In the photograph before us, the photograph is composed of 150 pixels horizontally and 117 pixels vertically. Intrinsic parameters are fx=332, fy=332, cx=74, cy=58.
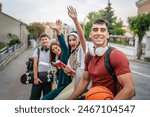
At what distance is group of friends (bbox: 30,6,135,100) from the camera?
1763 millimetres

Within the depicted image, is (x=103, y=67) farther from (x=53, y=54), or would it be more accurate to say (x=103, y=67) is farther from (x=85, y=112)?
(x=53, y=54)

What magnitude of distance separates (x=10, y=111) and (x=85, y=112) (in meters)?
0.51

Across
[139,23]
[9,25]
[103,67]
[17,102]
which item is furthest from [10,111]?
[139,23]

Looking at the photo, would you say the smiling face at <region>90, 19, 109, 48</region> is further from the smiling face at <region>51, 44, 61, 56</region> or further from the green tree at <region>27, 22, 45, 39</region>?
the green tree at <region>27, 22, 45, 39</region>

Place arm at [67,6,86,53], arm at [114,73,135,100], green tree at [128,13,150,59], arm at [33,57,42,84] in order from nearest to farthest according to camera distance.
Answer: arm at [114,73,135,100]
arm at [67,6,86,53]
arm at [33,57,42,84]
green tree at [128,13,150,59]

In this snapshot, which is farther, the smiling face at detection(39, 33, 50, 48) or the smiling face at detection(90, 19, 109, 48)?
the smiling face at detection(39, 33, 50, 48)

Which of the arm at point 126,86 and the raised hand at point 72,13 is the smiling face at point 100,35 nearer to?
the arm at point 126,86

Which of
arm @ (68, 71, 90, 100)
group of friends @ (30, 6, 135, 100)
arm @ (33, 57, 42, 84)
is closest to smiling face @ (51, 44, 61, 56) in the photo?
group of friends @ (30, 6, 135, 100)

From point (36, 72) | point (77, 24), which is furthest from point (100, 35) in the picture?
point (36, 72)

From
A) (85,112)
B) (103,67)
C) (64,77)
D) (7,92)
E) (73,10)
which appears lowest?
(7,92)

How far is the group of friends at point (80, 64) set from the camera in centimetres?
176

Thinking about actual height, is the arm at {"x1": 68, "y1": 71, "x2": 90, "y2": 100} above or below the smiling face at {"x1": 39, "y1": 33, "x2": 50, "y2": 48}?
below

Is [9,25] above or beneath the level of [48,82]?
above

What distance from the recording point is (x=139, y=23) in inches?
538
